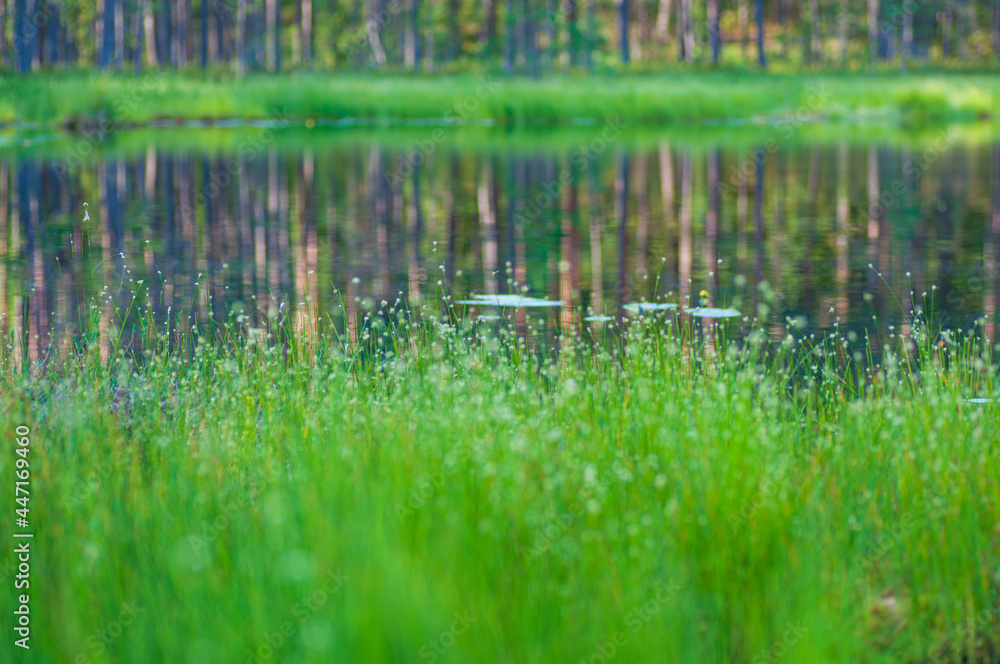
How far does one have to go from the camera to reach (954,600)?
159 inches

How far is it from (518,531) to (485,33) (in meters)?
69.4

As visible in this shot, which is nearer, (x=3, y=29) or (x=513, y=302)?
(x=513, y=302)

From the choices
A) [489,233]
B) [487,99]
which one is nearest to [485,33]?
[487,99]

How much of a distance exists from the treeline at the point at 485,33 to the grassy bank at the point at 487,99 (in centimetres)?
747

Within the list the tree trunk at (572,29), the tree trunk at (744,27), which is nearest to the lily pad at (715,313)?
the tree trunk at (572,29)

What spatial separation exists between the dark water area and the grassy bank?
602 centimetres

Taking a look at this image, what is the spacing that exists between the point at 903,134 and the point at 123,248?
24802 mm

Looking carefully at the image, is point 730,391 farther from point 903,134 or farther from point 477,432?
point 903,134

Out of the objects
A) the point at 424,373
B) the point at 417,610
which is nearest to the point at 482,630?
the point at 417,610

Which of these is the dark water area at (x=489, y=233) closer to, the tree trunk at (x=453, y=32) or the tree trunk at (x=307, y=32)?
the tree trunk at (x=307, y=32)

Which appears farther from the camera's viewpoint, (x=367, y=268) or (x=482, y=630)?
Result: (x=367, y=268)

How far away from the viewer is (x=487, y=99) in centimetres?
3953

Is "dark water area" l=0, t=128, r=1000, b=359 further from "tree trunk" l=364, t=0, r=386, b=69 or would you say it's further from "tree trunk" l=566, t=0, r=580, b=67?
"tree trunk" l=364, t=0, r=386, b=69

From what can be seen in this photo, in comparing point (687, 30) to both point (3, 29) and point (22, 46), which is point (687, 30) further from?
point (3, 29)
